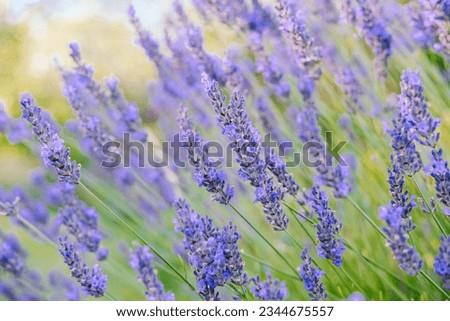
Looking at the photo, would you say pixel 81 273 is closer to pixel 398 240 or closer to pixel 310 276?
pixel 310 276

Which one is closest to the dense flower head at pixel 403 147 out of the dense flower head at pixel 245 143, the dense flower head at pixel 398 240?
the dense flower head at pixel 398 240

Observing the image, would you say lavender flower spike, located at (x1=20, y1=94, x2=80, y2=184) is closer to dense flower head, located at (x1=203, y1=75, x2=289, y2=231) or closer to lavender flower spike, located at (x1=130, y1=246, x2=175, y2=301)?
lavender flower spike, located at (x1=130, y1=246, x2=175, y2=301)

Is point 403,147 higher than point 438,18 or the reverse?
the reverse

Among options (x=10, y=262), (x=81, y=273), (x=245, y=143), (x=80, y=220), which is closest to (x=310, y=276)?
(x=245, y=143)

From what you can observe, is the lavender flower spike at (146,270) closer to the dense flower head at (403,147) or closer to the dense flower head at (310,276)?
the dense flower head at (310,276)

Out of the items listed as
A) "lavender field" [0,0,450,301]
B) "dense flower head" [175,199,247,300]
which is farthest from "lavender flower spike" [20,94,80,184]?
"dense flower head" [175,199,247,300]
